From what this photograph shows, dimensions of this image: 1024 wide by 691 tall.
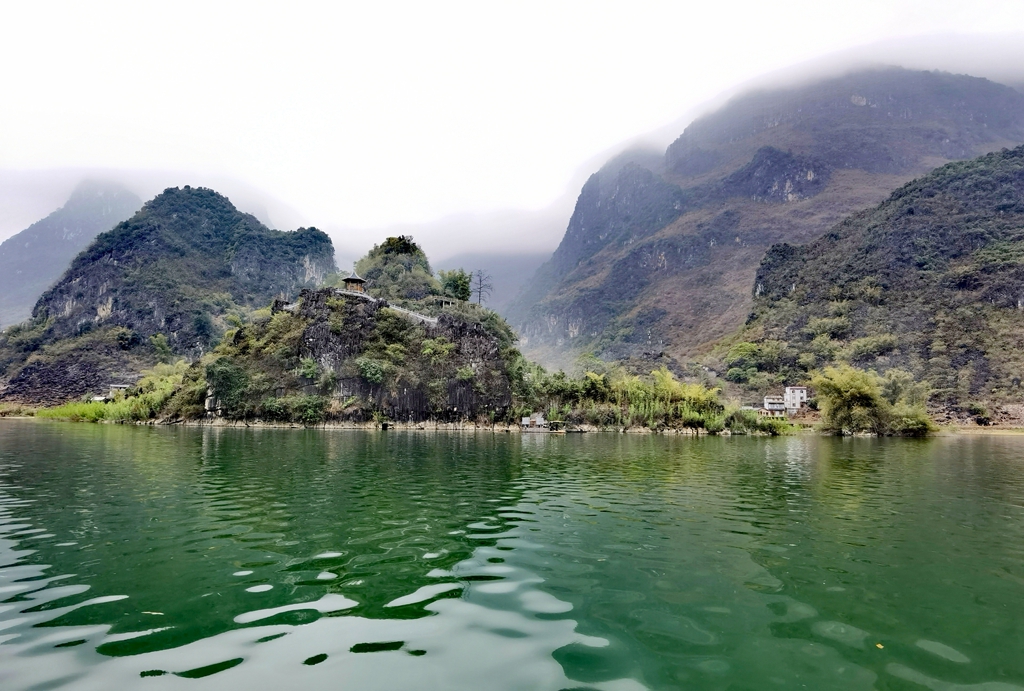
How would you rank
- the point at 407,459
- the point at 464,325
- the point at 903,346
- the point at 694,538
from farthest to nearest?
the point at 903,346
the point at 464,325
the point at 407,459
the point at 694,538

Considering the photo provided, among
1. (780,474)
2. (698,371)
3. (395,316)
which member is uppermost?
(395,316)

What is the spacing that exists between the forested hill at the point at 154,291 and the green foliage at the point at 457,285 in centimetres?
5096

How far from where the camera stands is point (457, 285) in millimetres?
107000

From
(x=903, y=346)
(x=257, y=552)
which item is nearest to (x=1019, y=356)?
(x=903, y=346)

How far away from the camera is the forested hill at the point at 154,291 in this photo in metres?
121

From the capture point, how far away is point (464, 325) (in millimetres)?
81688

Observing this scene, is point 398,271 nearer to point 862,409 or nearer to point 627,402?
point 627,402

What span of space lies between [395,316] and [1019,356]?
343ft

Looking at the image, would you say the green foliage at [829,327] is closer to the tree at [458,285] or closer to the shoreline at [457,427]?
the shoreline at [457,427]

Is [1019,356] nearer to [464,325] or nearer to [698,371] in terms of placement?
[698,371]

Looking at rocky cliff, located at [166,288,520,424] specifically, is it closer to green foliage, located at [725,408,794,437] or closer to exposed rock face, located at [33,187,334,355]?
green foliage, located at [725,408,794,437]

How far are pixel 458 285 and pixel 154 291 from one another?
307 ft

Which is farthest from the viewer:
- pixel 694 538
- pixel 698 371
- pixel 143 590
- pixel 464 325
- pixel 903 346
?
pixel 698 371

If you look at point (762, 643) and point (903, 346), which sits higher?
point (903, 346)
